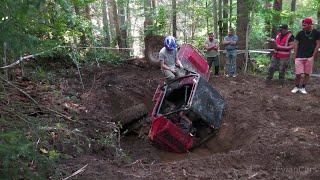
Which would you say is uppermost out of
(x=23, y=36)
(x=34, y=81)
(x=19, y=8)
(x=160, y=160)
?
(x=19, y=8)

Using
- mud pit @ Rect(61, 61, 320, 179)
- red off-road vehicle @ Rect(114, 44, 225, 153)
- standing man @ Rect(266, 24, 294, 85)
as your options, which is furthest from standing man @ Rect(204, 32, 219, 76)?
red off-road vehicle @ Rect(114, 44, 225, 153)

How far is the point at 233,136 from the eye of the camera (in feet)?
28.8

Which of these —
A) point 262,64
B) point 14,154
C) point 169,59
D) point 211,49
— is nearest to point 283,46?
point 211,49

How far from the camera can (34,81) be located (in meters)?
10.5

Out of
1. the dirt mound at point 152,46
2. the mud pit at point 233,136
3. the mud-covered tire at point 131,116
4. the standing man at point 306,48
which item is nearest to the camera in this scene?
the mud pit at point 233,136

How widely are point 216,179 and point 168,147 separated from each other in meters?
2.89

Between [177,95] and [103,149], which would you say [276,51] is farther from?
[103,149]

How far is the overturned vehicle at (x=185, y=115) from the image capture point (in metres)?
8.30

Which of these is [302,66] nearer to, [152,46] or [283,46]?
[283,46]

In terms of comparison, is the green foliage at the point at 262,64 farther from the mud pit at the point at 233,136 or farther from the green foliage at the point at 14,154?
the green foliage at the point at 14,154

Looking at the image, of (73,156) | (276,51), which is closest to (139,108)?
(73,156)

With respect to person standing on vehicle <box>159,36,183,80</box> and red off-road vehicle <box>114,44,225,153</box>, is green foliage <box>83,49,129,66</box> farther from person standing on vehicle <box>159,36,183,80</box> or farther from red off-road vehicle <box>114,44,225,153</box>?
red off-road vehicle <box>114,44,225,153</box>

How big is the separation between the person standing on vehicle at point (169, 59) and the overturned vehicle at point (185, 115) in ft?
2.29

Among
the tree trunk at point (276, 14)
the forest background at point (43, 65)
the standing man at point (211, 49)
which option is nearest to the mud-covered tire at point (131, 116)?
the forest background at point (43, 65)
